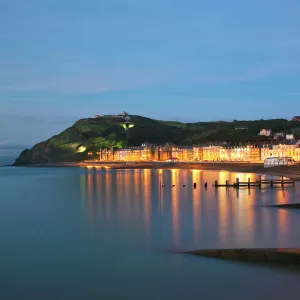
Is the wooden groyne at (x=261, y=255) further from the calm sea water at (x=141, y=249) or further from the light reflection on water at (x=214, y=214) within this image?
the light reflection on water at (x=214, y=214)

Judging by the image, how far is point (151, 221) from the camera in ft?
81.4

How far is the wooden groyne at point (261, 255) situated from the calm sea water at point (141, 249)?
0.58 metres

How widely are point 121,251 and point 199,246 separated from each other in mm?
2874

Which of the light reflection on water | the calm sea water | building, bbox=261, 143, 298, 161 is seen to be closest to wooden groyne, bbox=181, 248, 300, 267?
the calm sea water

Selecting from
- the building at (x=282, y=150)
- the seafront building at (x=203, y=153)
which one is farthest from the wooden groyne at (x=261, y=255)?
the building at (x=282, y=150)

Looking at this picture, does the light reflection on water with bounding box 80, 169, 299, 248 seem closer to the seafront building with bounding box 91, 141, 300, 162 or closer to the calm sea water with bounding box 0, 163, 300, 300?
the calm sea water with bounding box 0, 163, 300, 300

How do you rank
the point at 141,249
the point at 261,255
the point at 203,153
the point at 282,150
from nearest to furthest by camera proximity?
the point at 261,255
the point at 141,249
the point at 282,150
the point at 203,153

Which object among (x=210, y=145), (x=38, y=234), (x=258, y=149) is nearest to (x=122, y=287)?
(x=38, y=234)

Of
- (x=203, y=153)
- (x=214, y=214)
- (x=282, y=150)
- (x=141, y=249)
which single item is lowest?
(x=141, y=249)

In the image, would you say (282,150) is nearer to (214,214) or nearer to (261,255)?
(214,214)

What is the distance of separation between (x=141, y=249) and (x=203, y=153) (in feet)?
427

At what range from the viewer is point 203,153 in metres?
146

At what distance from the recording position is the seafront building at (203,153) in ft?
376

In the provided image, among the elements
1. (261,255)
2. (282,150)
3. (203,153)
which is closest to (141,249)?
(261,255)
